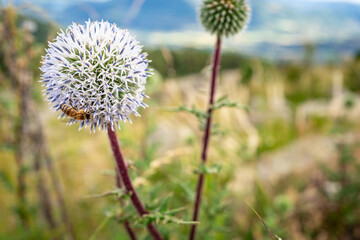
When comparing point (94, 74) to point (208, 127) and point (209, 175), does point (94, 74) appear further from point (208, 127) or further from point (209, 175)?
point (209, 175)

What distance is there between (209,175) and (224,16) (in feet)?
8.04

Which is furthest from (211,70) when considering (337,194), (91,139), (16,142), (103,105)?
(91,139)

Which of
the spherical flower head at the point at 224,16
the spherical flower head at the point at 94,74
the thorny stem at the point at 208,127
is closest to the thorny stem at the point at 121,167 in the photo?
the spherical flower head at the point at 94,74

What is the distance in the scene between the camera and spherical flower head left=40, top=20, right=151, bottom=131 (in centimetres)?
172

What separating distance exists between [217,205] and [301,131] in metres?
6.10

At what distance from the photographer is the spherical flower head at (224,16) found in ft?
9.26

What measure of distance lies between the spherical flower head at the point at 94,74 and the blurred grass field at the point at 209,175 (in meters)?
0.49

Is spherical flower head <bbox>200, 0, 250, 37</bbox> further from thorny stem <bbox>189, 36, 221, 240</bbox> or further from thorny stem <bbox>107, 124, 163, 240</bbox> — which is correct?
thorny stem <bbox>107, 124, 163, 240</bbox>

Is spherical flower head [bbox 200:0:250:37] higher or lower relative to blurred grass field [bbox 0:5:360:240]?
higher

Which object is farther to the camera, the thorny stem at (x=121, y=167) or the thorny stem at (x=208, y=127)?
the thorny stem at (x=208, y=127)

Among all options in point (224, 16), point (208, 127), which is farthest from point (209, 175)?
point (224, 16)

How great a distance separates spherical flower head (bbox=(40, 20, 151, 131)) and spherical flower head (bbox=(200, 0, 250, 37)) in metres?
1.25

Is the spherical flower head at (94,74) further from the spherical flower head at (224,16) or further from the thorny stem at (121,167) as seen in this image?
the spherical flower head at (224,16)

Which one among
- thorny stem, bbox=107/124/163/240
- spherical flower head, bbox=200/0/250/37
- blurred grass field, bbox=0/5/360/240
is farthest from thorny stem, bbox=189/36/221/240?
thorny stem, bbox=107/124/163/240
